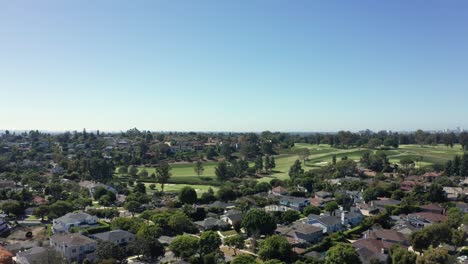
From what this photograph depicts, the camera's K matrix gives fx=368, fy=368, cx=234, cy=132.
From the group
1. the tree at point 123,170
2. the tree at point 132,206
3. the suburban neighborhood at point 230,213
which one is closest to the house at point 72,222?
the suburban neighborhood at point 230,213

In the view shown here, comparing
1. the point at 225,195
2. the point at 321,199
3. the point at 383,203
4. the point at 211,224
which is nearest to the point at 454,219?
the point at 383,203

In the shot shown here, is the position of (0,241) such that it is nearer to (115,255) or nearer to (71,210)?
(71,210)

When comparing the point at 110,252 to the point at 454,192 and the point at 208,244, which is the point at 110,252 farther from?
the point at 454,192

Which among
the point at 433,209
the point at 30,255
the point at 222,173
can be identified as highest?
the point at 222,173

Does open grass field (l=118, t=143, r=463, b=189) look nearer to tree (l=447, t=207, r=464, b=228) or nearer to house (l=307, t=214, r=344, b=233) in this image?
house (l=307, t=214, r=344, b=233)

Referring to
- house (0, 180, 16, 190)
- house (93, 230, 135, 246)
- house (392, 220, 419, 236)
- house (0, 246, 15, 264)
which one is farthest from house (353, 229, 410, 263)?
house (0, 180, 16, 190)

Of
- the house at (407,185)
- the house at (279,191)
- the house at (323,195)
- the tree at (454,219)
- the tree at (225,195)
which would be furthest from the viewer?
the house at (407,185)

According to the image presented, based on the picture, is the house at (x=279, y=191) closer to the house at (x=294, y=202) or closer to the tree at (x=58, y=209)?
the house at (x=294, y=202)
